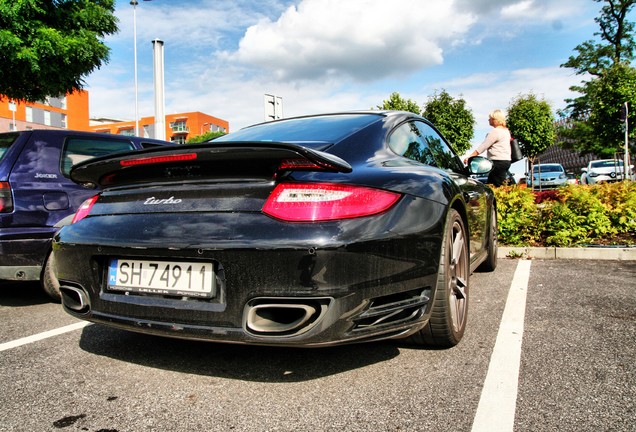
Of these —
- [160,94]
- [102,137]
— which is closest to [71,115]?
[160,94]

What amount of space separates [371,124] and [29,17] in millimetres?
11388

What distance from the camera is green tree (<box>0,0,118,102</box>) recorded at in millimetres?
10656

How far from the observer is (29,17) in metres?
10.9

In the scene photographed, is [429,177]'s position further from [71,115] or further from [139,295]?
[71,115]

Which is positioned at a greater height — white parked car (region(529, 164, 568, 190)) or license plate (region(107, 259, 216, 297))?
white parked car (region(529, 164, 568, 190))

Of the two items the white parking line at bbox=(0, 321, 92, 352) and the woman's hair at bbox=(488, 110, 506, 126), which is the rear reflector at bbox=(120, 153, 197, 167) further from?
the woman's hair at bbox=(488, 110, 506, 126)

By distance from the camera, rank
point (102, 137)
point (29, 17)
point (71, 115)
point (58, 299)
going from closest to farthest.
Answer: point (58, 299)
point (102, 137)
point (29, 17)
point (71, 115)

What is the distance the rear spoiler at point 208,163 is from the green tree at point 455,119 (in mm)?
28801

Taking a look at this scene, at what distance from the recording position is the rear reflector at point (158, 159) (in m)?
2.15

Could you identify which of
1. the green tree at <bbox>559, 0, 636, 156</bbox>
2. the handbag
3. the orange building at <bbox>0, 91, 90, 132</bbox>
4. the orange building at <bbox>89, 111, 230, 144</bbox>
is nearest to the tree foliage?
the green tree at <bbox>559, 0, 636, 156</bbox>

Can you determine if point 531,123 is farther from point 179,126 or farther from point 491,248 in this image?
point 179,126

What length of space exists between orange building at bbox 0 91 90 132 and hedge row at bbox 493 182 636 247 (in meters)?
59.4

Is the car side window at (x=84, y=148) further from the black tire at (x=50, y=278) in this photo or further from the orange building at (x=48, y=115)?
the orange building at (x=48, y=115)

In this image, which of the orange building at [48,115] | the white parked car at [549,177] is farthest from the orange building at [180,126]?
the white parked car at [549,177]
